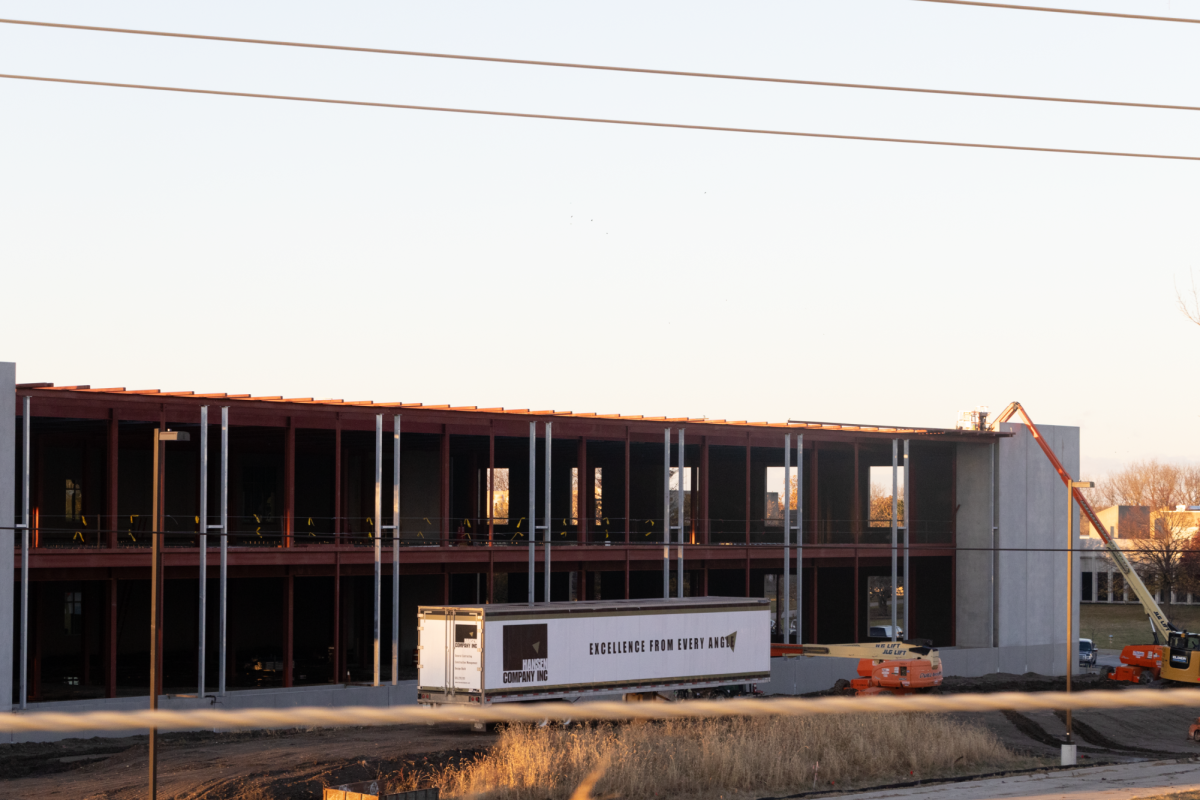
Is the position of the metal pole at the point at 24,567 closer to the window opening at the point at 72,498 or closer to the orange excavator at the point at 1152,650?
the window opening at the point at 72,498

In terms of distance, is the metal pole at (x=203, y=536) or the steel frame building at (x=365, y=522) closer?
the metal pole at (x=203, y=536)

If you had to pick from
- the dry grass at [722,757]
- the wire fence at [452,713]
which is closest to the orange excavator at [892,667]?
the dry grass at [722,757]

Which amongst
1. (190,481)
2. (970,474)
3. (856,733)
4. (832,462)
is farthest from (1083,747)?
(190,481)

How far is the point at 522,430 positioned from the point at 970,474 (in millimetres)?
24640

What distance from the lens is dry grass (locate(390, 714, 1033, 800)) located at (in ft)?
97.7

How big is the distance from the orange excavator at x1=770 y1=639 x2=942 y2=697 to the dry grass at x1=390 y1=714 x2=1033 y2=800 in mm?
6921

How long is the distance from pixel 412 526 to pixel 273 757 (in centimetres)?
2298

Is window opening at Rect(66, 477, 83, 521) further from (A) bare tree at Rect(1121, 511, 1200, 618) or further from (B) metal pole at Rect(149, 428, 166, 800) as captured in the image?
(A) bare tree at Rect(1121, 511, 1200, 618)

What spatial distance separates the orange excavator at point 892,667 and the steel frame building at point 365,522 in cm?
369

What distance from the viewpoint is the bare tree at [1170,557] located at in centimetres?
10062

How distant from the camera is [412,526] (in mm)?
54812

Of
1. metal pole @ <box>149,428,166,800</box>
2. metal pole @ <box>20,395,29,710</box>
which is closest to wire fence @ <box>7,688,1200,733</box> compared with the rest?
metal pole @ <box>149,428,166,800</box>

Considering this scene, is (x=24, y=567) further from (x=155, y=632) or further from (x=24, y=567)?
(x=155, y=632)

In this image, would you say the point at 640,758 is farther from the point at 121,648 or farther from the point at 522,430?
the point at 121,648
